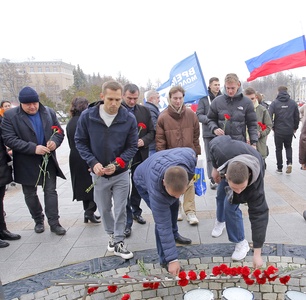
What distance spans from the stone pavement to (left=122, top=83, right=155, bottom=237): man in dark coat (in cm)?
19

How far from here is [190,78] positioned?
6191mm

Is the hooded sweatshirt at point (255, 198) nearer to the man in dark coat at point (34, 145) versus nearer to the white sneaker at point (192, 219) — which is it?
the white sneaker at point (192, 219)

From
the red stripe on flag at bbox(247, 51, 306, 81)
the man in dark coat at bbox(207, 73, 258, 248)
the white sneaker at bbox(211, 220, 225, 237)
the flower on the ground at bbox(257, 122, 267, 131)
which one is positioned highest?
the red stripe on flag at bbox(247, 51, 306, 81)

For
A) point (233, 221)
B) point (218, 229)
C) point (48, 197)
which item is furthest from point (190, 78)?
point (233, 221)

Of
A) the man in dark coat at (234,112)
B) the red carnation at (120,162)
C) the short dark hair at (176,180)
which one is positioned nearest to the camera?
the short dark hair at (176,180)

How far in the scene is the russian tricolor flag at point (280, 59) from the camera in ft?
18.7

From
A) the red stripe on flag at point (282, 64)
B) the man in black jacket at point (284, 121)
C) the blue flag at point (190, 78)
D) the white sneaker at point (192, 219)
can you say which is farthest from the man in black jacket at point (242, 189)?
the man in black jacket at point (284, 121)

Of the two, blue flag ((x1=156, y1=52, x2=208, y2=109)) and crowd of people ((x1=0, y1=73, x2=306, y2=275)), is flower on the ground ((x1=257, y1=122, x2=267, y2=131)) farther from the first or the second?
blue flag ((x1=156, y1=52, x2=208, y2=109))

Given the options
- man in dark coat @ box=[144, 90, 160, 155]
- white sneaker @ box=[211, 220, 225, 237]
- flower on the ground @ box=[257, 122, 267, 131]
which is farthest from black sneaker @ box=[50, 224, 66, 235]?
flower on the ground @ box=[257, 122, 267, 131]

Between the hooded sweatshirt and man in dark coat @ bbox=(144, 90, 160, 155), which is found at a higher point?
man in dark coat @ bbox=(144, 90, 160, 155)

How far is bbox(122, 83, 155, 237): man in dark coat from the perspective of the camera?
155 inches

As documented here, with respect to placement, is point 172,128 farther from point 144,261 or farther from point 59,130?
point 144,261

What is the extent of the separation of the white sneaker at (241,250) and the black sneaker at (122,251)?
106cm

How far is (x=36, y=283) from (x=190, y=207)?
2.07 meters
